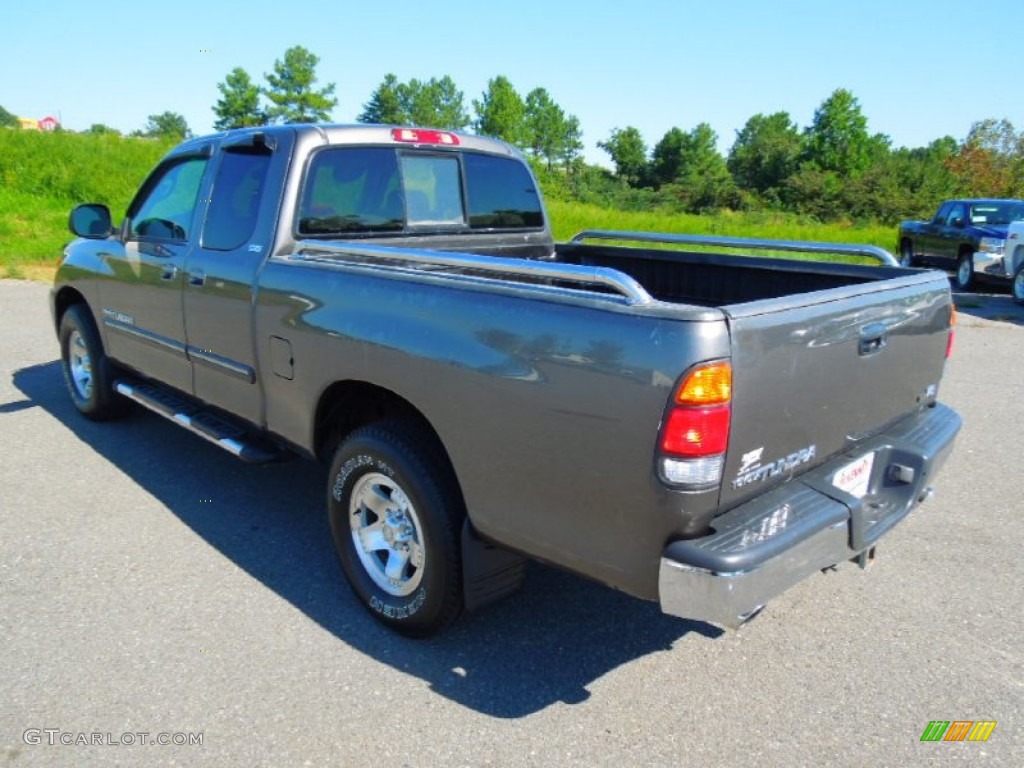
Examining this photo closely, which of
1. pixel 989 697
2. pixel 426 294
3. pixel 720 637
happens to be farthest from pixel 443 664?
pixel 989 697

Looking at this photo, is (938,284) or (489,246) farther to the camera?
(489,246)

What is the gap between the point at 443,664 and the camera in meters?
2.89

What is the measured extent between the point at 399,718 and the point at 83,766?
3.26ft

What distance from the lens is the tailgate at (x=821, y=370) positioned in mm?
2156

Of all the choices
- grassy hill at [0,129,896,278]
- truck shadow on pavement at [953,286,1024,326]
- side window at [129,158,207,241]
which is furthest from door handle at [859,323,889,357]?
grassy hill at [0,129,896,278]

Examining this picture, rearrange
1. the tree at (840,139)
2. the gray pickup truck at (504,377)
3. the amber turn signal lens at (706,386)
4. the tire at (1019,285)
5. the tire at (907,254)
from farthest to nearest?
the tree at (840,139), the tire at (907,254), the tire at (1019,285), the gray pickup truck at (504,377), the amber turn signal lens at (706,386)

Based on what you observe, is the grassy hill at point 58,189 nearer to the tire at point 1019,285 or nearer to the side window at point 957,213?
the side window at point 957,213

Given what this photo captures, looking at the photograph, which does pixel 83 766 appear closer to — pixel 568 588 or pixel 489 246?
pixel 568 588

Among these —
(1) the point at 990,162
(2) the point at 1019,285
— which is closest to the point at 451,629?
(2) the point at 1019,285

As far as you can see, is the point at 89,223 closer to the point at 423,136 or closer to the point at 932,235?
the point at 423,136

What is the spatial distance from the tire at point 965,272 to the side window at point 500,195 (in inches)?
506

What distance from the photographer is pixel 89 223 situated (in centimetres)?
490

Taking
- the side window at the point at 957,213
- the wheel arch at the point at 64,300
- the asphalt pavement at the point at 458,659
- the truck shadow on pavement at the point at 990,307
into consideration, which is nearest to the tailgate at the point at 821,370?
the asphalt pavement at the point at 458,659

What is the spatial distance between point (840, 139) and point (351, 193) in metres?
70.7
